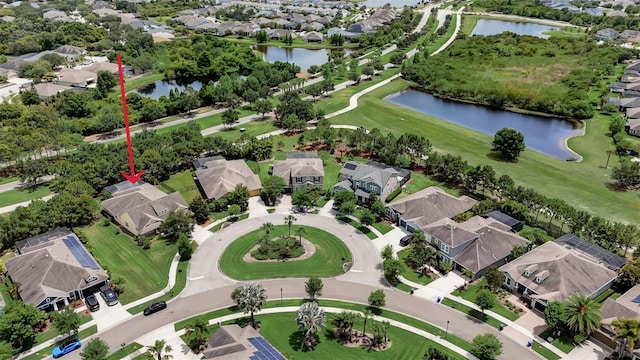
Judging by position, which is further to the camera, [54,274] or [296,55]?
[296,55]

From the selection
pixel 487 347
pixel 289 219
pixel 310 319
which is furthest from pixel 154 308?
pixel 487 347

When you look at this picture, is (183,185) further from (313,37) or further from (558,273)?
(313,37)

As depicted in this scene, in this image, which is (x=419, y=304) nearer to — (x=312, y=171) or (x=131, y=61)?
(x=312, y=171)

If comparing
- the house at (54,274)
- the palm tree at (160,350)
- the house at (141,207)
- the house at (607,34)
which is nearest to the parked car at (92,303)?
the house at (54,274)

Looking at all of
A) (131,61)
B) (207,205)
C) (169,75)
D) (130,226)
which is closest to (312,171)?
(207,205)

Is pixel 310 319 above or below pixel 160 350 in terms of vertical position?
above

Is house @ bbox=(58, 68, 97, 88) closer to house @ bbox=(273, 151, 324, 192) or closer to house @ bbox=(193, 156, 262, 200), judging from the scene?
house @ bbox=(193, 156, 262, 200)
